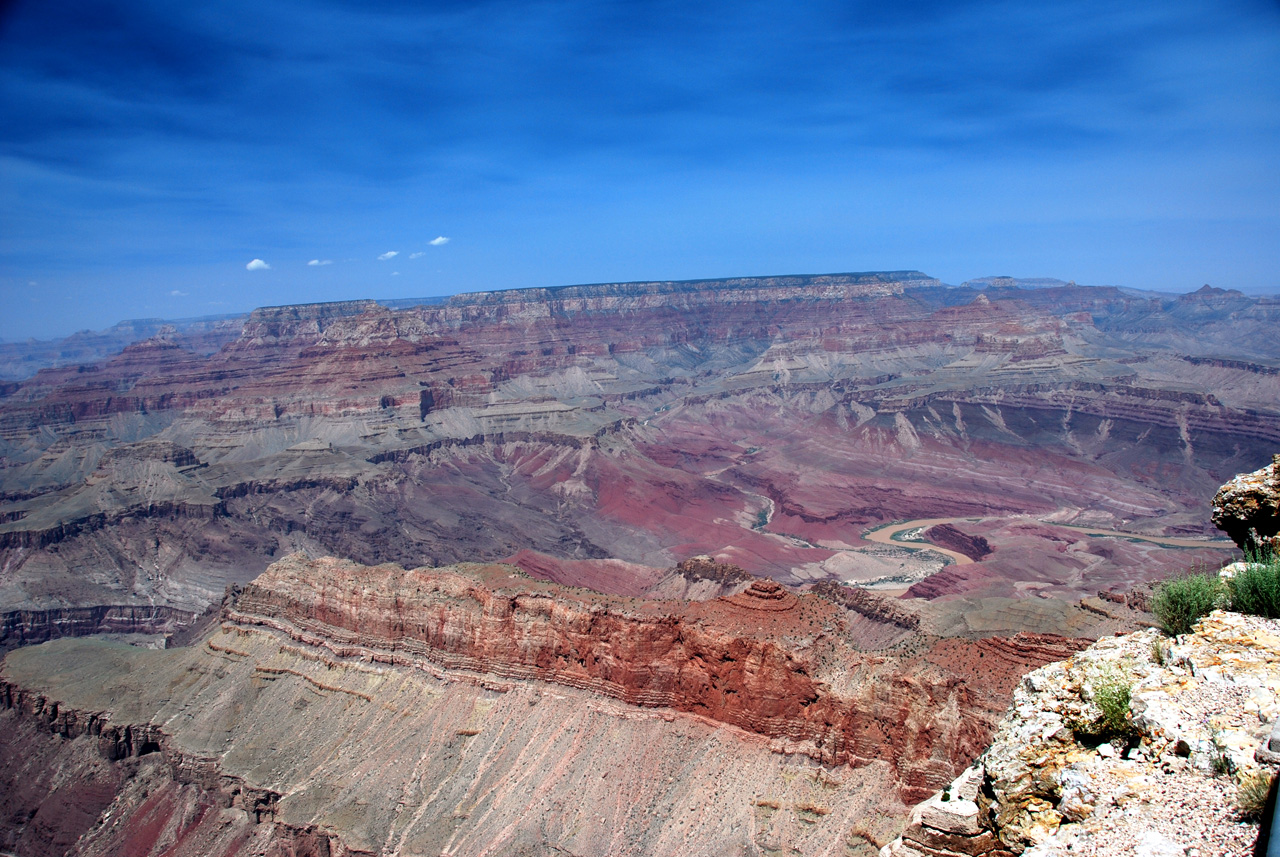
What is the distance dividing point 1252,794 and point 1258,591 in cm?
553

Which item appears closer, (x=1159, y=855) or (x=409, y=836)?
(x=1159, y=855)

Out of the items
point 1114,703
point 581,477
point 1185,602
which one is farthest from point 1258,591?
point 581,477

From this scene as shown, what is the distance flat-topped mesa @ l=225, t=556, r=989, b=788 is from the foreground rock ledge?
22054 mm

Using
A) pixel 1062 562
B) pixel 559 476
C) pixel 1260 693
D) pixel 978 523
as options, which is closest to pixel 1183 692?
pixel 1260 693

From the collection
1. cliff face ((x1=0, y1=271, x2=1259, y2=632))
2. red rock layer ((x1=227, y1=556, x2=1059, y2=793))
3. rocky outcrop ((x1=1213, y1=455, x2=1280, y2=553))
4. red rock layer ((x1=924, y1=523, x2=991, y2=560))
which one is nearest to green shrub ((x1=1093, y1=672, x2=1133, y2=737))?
rocky outcrop ((x1=1213, y1=455, x2=1280, y2=553))

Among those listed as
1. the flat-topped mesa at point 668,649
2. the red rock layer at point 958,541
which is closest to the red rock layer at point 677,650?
the flat-topped mesa at point 668,649

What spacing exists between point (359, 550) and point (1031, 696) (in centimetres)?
10854

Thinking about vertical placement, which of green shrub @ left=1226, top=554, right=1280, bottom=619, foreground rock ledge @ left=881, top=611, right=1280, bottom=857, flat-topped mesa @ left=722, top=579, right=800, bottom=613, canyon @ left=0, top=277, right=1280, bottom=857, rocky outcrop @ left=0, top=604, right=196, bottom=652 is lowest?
rocky outcrop @ left=0, top=604, right=196, bottom=652

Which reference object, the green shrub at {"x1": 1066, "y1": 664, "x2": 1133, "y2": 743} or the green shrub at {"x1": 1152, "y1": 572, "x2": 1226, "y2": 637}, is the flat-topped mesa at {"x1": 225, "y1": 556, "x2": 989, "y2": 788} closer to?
the green shrub at {"x1": 1152, "y1": 572, "x2": 1226, "y2": 637}

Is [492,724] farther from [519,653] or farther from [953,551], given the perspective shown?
[953,551]

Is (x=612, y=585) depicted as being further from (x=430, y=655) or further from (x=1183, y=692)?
(x=1183, y=692)

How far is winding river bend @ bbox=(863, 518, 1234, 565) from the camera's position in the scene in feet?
327

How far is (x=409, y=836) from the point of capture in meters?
36.5

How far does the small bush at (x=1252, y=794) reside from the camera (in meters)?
6.62
